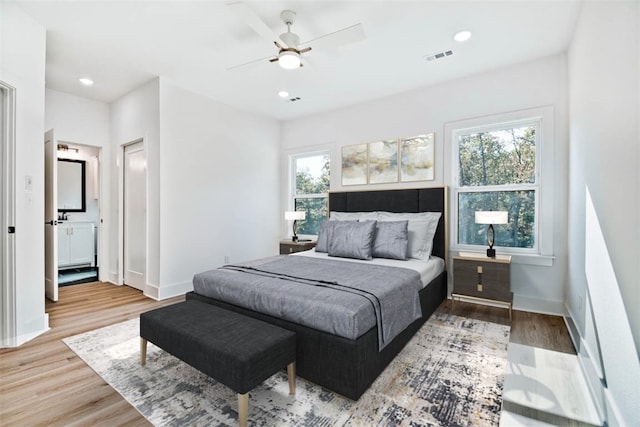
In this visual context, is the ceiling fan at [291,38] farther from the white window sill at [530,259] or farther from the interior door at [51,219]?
the interior door at [51,219]

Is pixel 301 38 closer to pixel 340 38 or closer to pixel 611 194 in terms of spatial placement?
pixel 340 38

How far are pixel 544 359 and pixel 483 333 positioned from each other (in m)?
0.53

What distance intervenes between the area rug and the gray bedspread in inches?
12.5

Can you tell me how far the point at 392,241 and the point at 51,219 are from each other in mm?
4321

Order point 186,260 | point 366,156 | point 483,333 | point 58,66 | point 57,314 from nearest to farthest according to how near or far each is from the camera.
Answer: point 483,333
point 57,314
point 58,66
point 186,260
point 366,156

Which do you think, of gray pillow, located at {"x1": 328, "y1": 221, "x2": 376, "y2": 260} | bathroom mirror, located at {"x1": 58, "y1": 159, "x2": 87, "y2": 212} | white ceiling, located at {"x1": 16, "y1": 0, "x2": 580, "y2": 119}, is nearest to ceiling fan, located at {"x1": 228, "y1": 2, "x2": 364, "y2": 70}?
white ceiling, located at {"x1": 16, "y1": 0, "x2": 580, "y2": 119}

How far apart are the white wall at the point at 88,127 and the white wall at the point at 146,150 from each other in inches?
3.8

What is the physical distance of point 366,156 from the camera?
4527 millimetres

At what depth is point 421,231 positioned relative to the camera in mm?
3488

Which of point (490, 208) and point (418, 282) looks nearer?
point (418, 282)

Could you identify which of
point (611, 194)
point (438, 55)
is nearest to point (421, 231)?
point (611, 194)

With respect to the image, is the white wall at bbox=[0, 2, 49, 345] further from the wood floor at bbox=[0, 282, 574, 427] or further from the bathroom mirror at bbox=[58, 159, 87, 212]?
the bathroom mirror at bbox=[58, 159, 87, 212]

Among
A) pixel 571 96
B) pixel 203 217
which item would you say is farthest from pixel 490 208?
pixel 203 217

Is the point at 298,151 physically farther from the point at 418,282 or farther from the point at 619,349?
the point at 619,349
